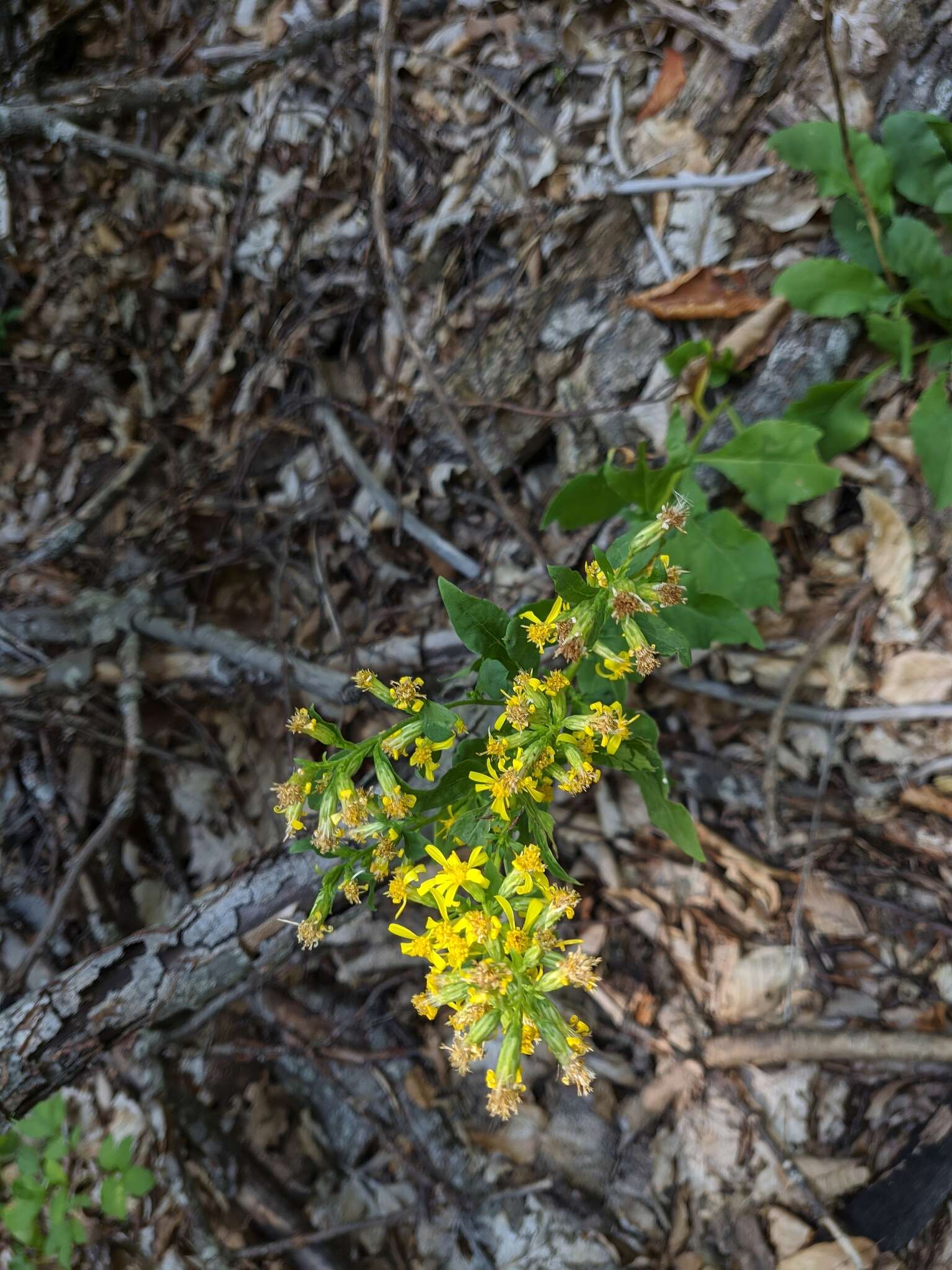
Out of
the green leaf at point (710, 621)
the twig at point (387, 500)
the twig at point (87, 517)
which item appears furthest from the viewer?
the twig at point (87, 517)

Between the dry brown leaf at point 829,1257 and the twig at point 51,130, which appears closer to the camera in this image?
the dry brown leaf at point 829,1257

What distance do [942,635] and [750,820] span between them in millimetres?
912

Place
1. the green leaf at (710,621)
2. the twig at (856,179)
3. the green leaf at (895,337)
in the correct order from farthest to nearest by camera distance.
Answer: the green leaf at (895,337) → the twig at (856,179) → the green leaf at (710,621)

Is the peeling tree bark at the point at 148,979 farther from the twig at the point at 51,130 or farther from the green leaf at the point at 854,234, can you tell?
the twig at the point at 51,130

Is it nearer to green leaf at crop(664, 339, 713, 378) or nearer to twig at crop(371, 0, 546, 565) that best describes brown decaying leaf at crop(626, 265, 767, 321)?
green leaf at crop(664, 339, 713, 378)

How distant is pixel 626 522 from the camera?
263 centimetres

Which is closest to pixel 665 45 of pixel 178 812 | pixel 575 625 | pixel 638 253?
pixel 638 253

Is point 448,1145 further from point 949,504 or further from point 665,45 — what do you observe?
point 665,45

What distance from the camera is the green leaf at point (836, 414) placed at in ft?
8.61

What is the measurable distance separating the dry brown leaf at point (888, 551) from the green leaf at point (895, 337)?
9.4 inches

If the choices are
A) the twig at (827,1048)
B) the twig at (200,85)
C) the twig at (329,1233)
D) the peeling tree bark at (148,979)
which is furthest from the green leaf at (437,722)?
the twig at (200,85)

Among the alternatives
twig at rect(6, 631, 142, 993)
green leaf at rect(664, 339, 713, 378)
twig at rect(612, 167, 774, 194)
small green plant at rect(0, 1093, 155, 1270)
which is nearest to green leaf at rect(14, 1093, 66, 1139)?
small green plant at rect(0, 1093, 155, 1270)

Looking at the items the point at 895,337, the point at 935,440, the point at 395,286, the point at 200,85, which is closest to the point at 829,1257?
the point at 935,440

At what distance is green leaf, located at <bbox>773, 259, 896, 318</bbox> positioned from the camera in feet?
8.28
